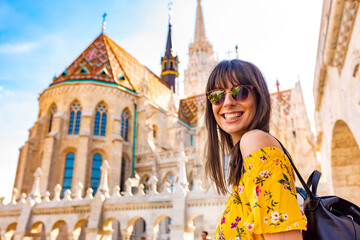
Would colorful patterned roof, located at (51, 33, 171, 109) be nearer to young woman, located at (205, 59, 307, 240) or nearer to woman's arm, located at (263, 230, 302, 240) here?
young woman, located at (205, 59, 307, 240)

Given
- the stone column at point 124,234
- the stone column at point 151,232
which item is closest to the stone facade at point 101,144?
the stone column at point 124,234

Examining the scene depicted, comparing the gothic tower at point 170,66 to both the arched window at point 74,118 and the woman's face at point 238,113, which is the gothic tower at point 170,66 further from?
the woman's face at point 238,113

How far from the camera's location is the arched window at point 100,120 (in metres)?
23.1

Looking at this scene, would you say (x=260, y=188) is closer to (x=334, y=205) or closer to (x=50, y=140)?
(x=334, y=205)

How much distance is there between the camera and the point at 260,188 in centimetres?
105

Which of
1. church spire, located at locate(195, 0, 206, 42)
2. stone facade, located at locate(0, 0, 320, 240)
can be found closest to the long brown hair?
stone facade, located at locate(0, 0, 320, 240)

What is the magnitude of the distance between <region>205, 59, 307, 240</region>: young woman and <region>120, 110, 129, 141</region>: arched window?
75.4ft

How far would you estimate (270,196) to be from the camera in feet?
3.36

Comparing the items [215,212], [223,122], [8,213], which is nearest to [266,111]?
[223,122]

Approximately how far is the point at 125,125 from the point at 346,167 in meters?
20.0


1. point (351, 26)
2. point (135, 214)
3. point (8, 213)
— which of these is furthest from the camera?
point (8, 213)

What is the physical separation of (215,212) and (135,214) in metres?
3.66

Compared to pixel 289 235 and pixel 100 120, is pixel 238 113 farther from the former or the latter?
pixel 100 120

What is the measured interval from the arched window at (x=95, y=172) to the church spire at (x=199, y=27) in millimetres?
33629
